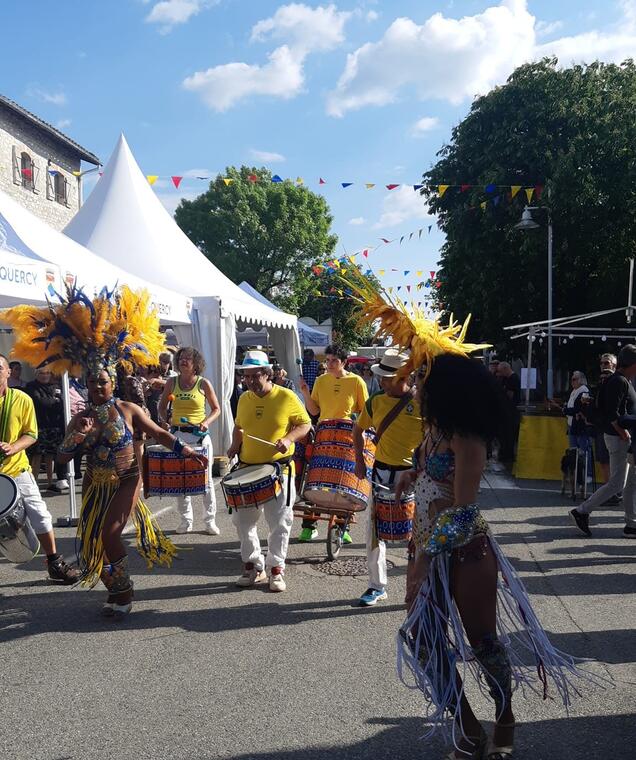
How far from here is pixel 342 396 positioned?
284 inches

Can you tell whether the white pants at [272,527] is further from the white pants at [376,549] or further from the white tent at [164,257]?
the white tent at [164,257]

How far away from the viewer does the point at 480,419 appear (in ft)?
9.54

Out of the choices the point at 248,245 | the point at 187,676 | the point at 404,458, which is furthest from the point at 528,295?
the point at 248,245

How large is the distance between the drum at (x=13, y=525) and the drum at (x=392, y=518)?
2.44 metres

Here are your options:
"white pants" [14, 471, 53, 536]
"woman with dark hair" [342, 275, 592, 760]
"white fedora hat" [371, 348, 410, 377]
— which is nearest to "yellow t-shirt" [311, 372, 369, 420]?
"white fedora hat" [371, 348, 410, 377]

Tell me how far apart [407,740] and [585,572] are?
10.9 ft

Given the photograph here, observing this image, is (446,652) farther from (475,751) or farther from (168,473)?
(168,473)

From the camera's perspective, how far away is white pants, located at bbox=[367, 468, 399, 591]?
16.7 ft

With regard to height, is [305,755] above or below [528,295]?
below

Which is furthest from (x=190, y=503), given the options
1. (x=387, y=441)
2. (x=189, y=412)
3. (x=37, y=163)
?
(x=37, y=163)

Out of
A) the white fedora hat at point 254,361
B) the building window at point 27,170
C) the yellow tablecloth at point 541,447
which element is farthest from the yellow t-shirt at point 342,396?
the building window at point 27,170

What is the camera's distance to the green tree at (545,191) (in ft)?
67.0

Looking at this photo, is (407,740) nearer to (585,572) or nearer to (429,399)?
(429,399)

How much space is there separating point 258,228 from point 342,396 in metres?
38.9
